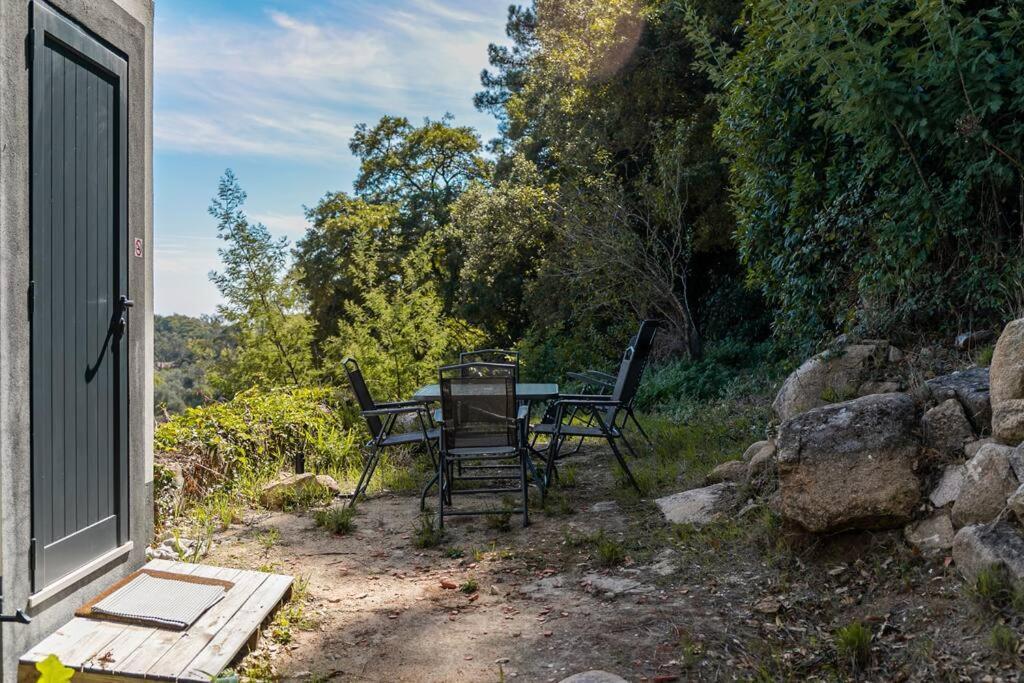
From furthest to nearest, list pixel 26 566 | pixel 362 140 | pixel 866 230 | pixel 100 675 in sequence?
pixel 362 140
pixel 866 230
pixel 26 566
pixel 100 675

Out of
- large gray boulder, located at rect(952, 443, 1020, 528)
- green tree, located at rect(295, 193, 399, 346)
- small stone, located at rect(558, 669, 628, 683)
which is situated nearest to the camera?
small stone, located at rect(558, 669, 628, 683)

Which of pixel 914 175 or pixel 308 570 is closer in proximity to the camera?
pixel 308 570

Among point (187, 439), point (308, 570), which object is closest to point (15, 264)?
point (308, 570)

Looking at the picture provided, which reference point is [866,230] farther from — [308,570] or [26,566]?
[26,566]

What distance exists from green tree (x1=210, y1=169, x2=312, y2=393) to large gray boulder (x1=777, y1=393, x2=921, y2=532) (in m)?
6.70

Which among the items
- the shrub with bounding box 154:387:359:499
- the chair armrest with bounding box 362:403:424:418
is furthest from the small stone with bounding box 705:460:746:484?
the shrub with bounding box 154:387:359:499

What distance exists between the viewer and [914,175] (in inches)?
198

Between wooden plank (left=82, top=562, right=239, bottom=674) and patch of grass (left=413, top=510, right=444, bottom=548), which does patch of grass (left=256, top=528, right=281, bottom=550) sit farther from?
wooden plank (left=82, top=562, right=239, bottom=674)

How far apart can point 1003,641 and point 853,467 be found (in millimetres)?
1101

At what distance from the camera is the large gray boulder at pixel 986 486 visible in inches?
124

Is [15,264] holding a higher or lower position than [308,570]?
higher

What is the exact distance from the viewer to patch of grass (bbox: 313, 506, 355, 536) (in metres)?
5.09

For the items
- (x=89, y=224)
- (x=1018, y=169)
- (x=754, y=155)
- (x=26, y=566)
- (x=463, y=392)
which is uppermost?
(x=754, y=155)

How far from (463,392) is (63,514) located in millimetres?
2473
